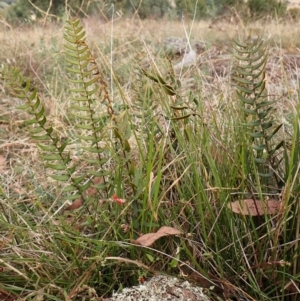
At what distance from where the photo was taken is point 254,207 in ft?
3.33

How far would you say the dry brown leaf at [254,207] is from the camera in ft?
3.18

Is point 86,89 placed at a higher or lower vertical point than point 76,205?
higher

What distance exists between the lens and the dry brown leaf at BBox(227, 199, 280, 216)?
0.97m

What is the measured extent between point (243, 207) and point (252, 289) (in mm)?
173

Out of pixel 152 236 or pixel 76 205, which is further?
pixel 76 205

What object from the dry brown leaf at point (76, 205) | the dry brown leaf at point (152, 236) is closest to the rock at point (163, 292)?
the dry brown leaf at point (152, 236)

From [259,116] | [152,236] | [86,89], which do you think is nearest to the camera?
[152,236]

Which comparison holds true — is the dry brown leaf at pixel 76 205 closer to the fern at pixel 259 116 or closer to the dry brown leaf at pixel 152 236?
the dry brown leaf at pixel 152 236

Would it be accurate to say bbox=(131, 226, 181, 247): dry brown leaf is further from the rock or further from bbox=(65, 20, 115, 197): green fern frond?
bbox=(65, 20, 115, 197): green fern frond

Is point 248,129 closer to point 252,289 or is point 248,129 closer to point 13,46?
point 252,289

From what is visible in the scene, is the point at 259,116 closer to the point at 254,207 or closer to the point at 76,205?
the point at 254,207

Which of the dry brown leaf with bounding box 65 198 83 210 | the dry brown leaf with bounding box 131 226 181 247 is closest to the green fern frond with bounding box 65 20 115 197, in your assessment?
the dry brown leaf with bounding box 65 198 83 210

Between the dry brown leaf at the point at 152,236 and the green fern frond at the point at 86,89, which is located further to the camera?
the green fern frond at the point at 86,89

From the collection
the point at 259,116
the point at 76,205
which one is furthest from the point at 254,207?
the point at 76,205
